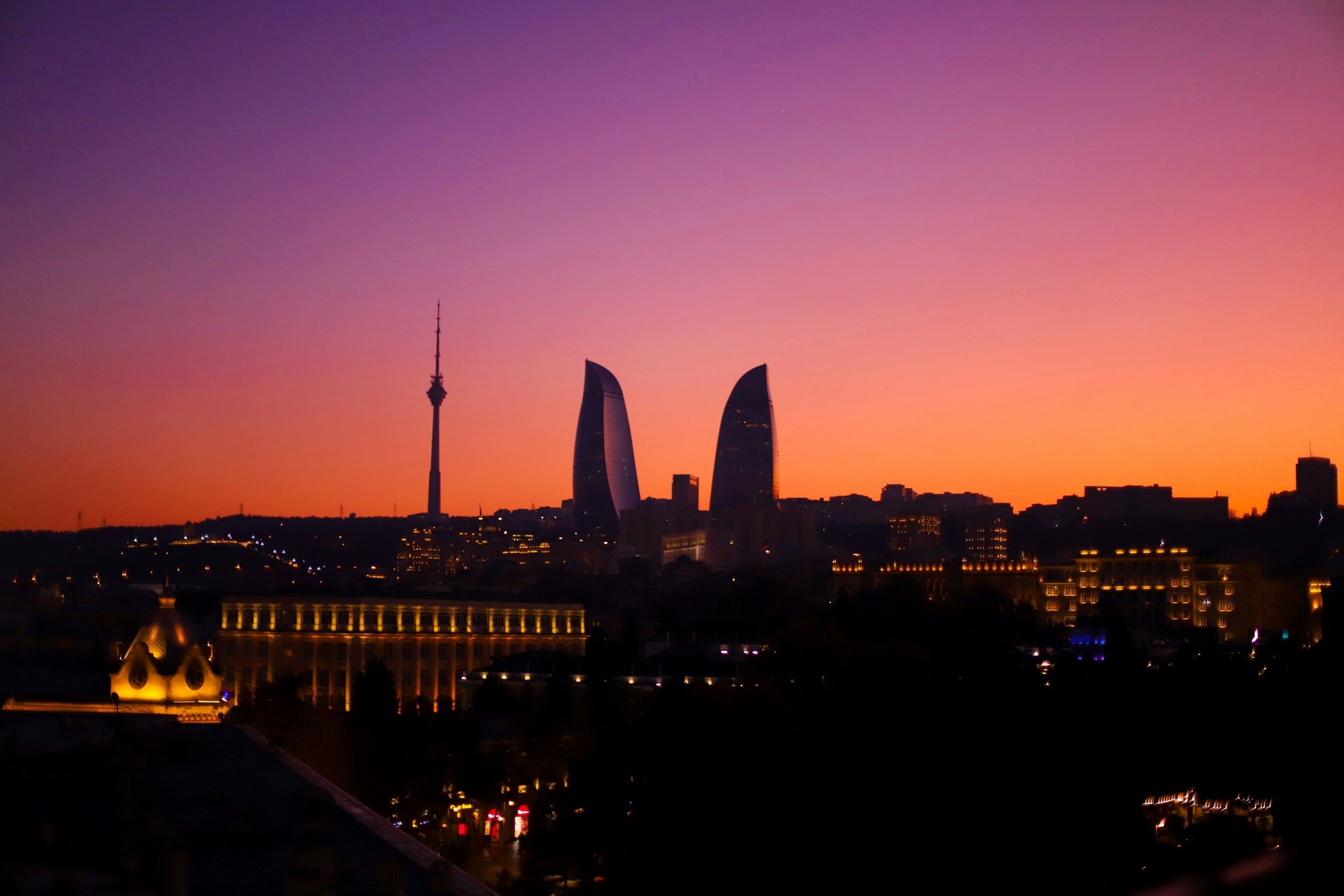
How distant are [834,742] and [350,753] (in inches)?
464

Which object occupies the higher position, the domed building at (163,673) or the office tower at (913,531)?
the office tower at (913,531)

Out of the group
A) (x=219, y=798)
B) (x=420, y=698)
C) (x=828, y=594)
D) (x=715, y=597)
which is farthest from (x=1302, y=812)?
(x=828, y=594)

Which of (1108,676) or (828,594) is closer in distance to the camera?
(1108,676)

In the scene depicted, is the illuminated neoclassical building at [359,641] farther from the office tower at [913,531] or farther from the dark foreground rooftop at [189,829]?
the office tower at [913,531]

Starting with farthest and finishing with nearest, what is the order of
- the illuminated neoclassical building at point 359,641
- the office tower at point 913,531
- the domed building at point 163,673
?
the office tower at point 913,531 → the illuminated neoclassical building at point 359,641 → the domed building at point 163,673

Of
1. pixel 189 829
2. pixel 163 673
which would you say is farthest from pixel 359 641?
pixel 189 829

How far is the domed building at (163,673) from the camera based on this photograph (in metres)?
52.4

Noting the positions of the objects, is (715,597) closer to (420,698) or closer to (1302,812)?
(420,698)

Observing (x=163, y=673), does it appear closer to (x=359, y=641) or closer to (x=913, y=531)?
(x=359, y=641)

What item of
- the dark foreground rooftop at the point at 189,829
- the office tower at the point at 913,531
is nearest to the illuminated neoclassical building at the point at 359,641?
the dark foreground rooftop at the point at 189,829

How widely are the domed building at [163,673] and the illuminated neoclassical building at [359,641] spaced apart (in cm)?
1596

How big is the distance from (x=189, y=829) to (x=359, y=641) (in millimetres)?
61918

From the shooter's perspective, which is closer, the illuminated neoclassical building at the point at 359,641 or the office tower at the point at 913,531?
the illuminated neoclassical building at the point at 359,641

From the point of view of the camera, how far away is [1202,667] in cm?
4538
